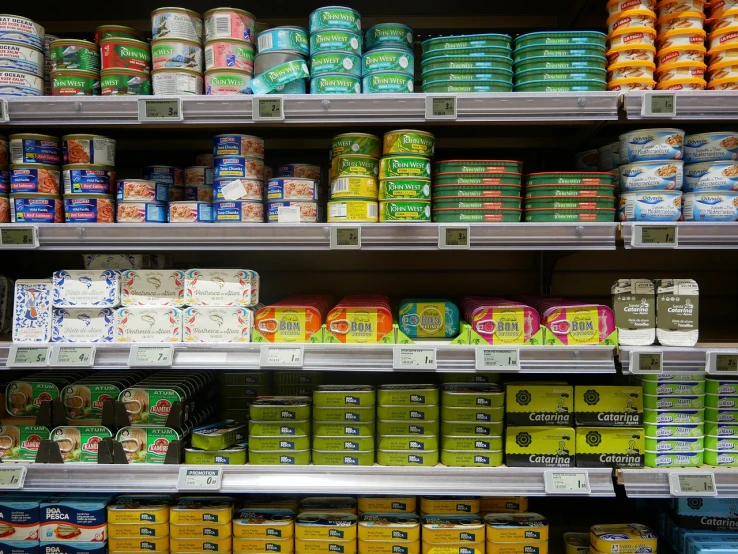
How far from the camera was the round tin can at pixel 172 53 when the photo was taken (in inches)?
68.2

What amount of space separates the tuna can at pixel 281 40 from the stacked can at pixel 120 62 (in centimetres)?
42

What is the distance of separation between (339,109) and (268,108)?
23 cm

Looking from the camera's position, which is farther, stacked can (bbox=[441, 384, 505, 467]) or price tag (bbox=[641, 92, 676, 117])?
stacked can (bbox=[441, 384, 505, 467])

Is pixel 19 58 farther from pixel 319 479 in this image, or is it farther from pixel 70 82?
pixel 319 479

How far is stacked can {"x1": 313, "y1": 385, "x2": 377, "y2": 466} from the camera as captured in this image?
5.89ft

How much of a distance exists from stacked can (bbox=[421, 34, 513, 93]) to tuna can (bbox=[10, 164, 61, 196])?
1.35m

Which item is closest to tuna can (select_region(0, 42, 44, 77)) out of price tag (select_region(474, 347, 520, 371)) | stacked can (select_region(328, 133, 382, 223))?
stacked can (select_region(328, 133, 382, 223))

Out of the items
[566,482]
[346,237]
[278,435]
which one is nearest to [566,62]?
[346,237]

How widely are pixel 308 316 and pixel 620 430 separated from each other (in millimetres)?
1125

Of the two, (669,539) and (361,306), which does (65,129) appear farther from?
(669,539)

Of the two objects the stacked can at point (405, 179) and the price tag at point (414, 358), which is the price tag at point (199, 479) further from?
the stacked can at point (405, 179)

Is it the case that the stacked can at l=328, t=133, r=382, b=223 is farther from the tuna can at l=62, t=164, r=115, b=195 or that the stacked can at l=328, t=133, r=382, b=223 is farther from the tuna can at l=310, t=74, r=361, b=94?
the tuna can at l=62, t=164, r=115, b=195

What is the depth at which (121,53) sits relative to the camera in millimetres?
1746

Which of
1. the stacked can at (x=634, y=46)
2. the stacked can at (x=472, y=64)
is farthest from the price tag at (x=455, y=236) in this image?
the stacked can at (x=634, y=46)
